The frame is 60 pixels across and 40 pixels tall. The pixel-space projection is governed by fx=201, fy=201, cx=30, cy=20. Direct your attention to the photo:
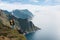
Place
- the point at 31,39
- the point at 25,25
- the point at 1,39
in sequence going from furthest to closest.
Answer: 1. the point at 25,25
2. the point at 31,39
3. the point at 1,39

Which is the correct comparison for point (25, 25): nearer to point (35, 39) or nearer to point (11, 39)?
point (35, 39)

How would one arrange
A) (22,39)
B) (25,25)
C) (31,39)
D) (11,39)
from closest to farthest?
(11,39) < (22,39) < (31,39) < (25,25)

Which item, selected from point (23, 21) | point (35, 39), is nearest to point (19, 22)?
point (23, 21)

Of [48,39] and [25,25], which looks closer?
[48,39]

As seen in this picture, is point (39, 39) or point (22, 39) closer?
point (22, 39)

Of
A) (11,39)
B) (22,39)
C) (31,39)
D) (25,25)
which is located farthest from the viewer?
(25,25)

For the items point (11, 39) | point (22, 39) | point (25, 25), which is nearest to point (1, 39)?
point (11, 39)

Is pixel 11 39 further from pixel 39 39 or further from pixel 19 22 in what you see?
pixel 19 22

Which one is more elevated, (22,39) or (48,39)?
(22,39)

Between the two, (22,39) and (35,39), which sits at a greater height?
(22,39)
